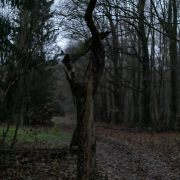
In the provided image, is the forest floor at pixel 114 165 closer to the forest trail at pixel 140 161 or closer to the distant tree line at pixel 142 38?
the forest trail at pixel 140 161

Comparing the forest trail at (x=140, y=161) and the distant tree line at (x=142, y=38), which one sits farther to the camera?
the distant tree line at (x=142, y=38)

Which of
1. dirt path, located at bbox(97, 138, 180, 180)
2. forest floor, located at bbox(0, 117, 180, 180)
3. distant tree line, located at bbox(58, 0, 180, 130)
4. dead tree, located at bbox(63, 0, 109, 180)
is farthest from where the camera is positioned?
distant tree line, located at bbox(58, 0, 180, 130)

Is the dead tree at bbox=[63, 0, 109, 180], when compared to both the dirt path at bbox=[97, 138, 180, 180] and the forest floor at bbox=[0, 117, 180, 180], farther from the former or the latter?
the dirt path at bbox=[97, 138, 180, 180]

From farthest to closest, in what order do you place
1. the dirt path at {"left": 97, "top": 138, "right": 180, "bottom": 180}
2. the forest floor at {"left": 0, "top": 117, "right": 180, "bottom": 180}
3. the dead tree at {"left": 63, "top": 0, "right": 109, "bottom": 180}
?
the dirt path at {"left": 97, "top": 138, "right": 180, "bottom": 180}
the forest floor at {"left": 0, "top": 117, "right": 180, "bottom": 180}
the dead tree at {"left": 63, "top": 0, "right": 109, "bottom": 180}

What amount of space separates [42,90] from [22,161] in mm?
18255

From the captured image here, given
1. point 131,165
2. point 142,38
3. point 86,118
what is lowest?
point 131,165

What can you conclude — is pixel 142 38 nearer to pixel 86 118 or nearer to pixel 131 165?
pixel 131 165

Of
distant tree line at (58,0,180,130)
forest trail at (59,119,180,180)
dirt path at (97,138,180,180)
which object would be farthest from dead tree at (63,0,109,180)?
distant tree line at (58,0,180,130)

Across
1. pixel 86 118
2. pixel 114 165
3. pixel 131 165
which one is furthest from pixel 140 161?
pixel 86 118

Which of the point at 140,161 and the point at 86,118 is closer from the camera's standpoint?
the point at 86,118

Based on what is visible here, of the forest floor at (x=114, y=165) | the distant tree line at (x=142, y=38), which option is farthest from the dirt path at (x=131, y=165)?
the distant tree line at (x=142, y=38)

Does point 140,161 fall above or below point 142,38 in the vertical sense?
below

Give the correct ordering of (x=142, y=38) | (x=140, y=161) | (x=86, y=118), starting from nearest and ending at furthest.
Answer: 1. (x=86, y=118)
2. (x=140, y=161)
3. (x=142, y=38)

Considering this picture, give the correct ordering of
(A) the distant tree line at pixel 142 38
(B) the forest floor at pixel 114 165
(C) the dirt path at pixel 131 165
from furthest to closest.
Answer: (A) the distant tree line at pixel 142 38, (C) the dirt path at pixel 131 165, (B) the forest floor at pixel 114 165
